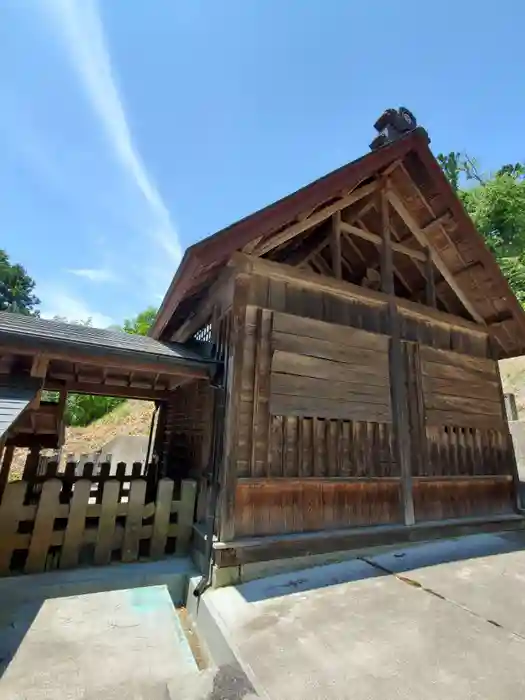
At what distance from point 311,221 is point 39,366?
405cm

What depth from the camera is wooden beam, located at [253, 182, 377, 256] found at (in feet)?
15.3

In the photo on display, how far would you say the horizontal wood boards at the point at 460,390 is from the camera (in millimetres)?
5572

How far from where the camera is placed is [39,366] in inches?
141

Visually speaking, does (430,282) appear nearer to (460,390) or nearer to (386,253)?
(386,253)

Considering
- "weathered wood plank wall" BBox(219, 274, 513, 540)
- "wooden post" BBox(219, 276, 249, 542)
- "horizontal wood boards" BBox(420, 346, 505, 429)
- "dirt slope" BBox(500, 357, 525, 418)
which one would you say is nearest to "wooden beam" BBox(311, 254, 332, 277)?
"weathered wood plank wall" BBox(219, 274, 513, 540)

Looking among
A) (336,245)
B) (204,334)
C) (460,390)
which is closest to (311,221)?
(336,245)

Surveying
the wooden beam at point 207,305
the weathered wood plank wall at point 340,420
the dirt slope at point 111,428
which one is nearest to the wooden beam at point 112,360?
the weathered wood plank wall at point 340,420

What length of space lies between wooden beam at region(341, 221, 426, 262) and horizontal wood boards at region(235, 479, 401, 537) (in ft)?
12.6

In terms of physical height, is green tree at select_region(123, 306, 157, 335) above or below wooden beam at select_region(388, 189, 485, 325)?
above

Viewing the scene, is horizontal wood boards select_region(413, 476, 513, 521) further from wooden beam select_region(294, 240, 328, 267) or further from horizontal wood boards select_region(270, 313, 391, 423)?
wooden beam select_region(294, 240, 328, 267)

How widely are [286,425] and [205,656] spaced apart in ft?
7.30

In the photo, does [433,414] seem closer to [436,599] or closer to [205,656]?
[436,599]

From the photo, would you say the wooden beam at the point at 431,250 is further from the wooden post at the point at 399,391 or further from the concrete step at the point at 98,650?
the concrete step at the point at 98,650

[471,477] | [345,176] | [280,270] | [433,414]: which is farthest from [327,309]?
[471,477]
